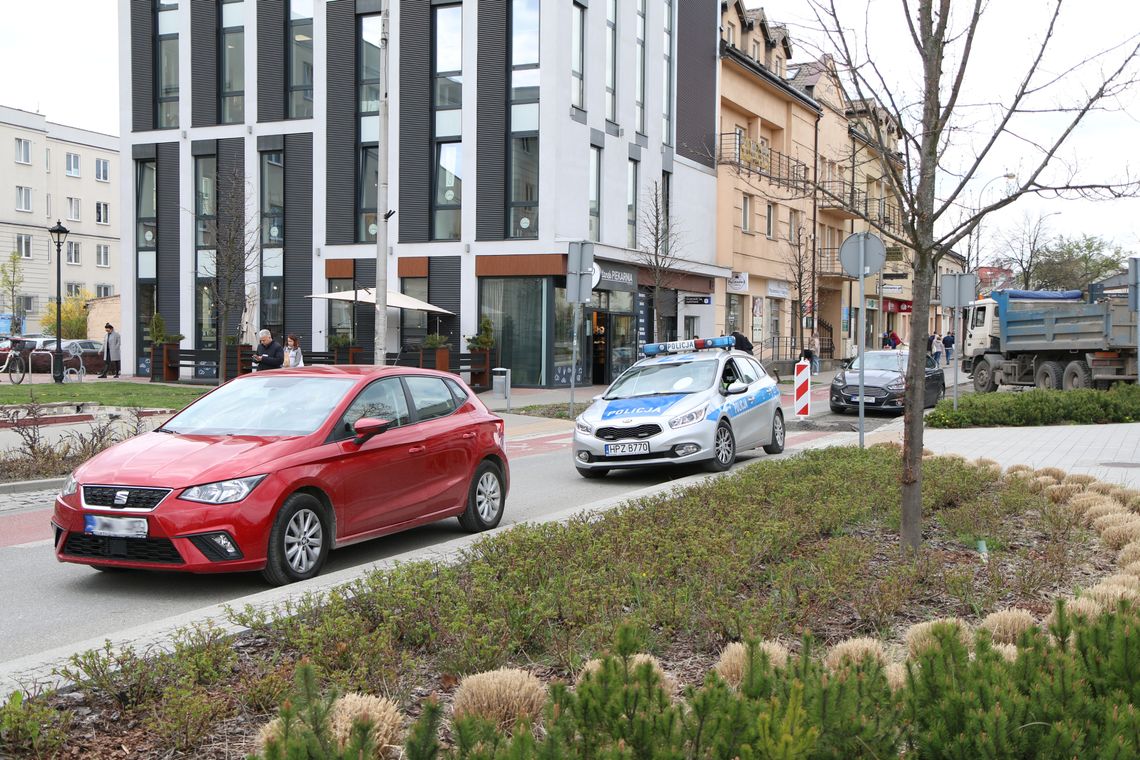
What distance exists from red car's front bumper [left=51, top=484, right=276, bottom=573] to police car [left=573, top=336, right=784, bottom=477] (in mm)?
6809

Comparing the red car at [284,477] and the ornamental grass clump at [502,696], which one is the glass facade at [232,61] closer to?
the red car at [284,477]

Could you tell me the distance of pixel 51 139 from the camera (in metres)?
74.2

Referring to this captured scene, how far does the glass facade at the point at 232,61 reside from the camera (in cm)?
3522

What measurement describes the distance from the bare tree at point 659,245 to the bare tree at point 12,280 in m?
45.0

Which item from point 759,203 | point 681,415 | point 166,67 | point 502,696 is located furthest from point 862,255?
point 759,203

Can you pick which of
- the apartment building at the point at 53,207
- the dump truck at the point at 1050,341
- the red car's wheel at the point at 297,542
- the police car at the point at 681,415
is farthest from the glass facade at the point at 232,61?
the apartment building at the point at 53,207

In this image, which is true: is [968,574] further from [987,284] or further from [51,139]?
[51,139]

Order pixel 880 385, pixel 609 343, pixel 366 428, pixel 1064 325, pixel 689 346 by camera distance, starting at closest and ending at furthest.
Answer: pixel 366 428 → pixel 689 346 → pixel 880 385 → pixel 1064 325 → pixel 609 343

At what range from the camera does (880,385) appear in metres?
24.6

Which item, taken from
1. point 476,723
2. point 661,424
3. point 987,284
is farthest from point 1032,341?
point 987,284

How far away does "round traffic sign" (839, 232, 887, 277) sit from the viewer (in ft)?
44.1

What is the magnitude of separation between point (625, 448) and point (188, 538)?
719 cm

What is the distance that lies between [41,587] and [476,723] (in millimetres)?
5602

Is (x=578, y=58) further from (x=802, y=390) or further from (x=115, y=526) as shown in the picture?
(x=115, y=526)
